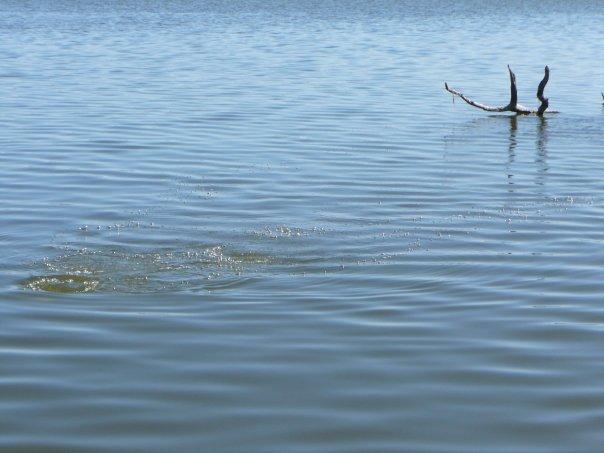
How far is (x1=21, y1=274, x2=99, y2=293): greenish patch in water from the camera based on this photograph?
27.1ft

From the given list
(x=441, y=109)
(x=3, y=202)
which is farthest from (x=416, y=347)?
(x=441, y=109)

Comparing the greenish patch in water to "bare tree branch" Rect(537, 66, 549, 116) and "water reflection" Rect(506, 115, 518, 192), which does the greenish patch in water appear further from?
"bare tree branch" Rect(537, 66, 549, 116)

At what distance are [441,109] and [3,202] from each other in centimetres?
983

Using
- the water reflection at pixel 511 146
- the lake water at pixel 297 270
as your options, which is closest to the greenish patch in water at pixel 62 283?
the lake water at pixel 297 270

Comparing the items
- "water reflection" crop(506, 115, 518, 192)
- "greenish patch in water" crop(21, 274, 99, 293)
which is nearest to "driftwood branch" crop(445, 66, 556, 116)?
"water reflection" crop(506, 115, 518, 192)

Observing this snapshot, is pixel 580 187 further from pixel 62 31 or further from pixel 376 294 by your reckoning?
pixel 62 31

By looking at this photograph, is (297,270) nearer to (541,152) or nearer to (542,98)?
(541,152)

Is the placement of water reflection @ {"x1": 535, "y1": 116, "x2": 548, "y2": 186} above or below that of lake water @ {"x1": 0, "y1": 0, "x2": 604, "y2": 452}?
below

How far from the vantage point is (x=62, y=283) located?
8.45 m

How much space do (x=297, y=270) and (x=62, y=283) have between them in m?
1.78

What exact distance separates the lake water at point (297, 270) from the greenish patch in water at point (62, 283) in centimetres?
4

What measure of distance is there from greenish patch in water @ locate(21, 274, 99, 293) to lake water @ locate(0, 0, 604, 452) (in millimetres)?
39

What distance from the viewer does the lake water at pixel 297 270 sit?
5969 mm

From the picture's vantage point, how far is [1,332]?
7270 millimetres
